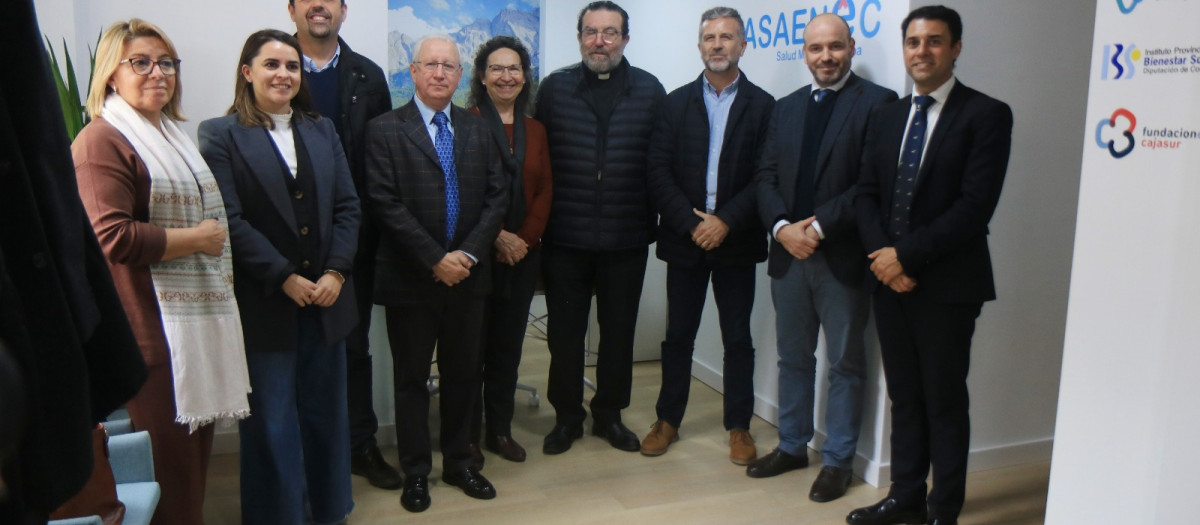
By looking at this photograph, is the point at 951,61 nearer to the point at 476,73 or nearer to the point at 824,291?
the point at 824,291

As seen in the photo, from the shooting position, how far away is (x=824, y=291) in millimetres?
3338

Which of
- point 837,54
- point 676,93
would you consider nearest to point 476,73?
point 676,93

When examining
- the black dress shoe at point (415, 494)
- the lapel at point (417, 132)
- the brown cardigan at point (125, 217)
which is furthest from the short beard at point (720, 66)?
the brown cardigan at point (125, 217)

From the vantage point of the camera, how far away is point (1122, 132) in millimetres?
2301

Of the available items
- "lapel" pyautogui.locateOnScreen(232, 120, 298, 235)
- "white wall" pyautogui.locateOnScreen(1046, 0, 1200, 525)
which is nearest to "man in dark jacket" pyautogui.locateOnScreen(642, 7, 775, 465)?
"white wall" pyautogui.locateOnScreen(1046, 0, 1200, 525)

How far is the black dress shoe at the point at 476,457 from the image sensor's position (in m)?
3.38

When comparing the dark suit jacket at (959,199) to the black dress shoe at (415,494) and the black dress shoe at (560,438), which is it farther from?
the black dress shoe at (415,494)

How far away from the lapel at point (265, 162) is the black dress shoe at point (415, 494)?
109 cm

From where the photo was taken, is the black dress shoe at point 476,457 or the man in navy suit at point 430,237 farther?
the black dress shoe at point 476,457

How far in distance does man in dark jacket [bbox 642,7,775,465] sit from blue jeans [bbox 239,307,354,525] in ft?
4.60

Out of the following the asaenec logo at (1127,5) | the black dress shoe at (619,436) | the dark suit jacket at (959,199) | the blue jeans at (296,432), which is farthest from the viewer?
the black dress shoe at (619,436)

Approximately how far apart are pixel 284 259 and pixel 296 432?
0.54 m

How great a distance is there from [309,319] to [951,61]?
86.0 inches

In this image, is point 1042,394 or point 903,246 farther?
point 1042,394
